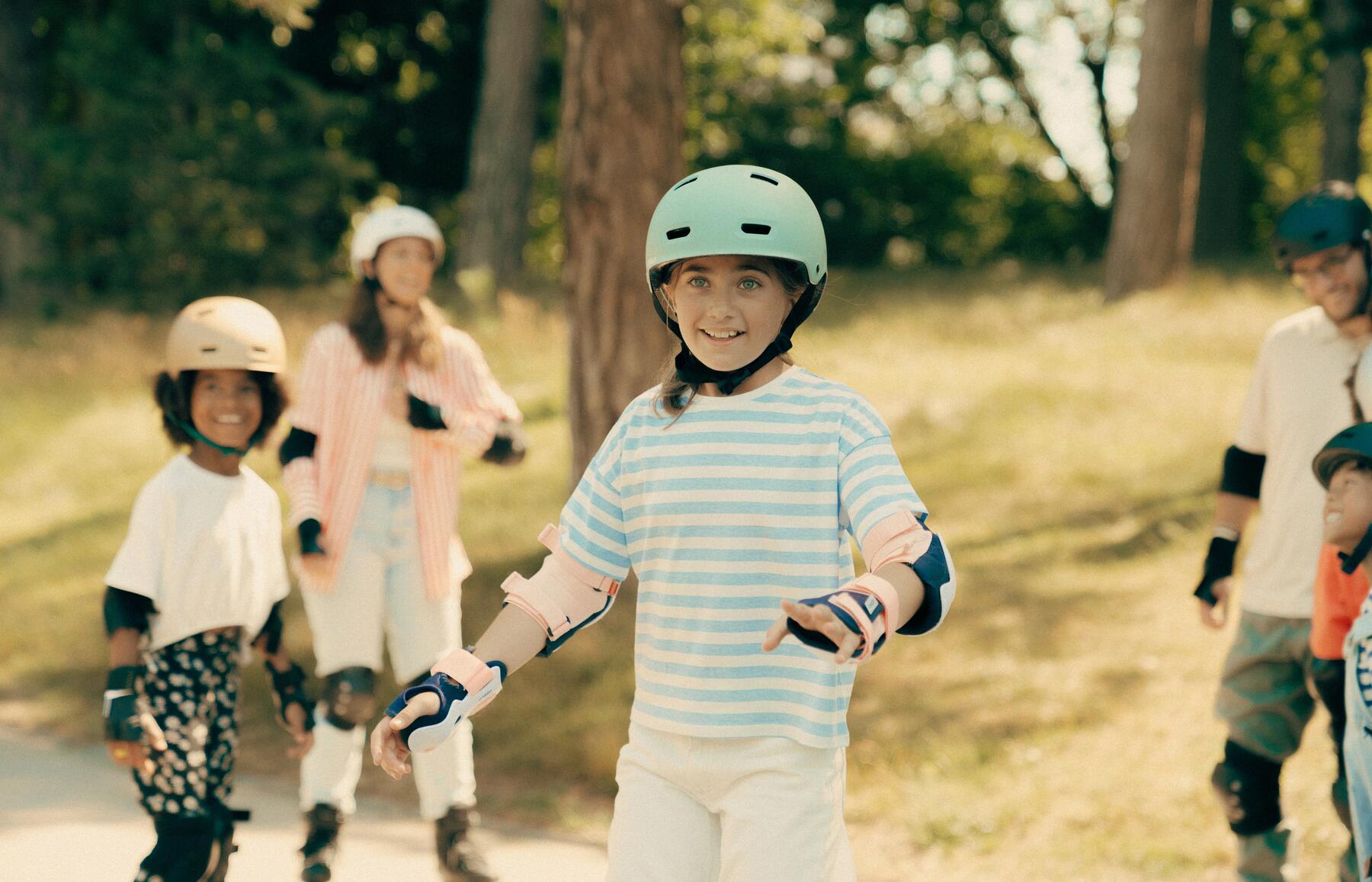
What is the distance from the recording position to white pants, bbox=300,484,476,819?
4.70 meters

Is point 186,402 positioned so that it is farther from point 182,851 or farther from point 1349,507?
point 1349,507

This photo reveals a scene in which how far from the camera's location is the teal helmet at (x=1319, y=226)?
13.1ft

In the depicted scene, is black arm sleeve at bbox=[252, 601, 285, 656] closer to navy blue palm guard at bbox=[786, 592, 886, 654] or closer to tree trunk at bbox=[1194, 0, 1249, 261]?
navy blue palm guard at bbox=[786, 592, 886, 654]

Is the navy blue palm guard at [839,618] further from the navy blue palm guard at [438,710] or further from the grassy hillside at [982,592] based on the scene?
the grassy hillside at [982,592]

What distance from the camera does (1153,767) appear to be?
570 cm

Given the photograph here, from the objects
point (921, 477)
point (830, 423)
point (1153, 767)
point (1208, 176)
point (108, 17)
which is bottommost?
point (1153, 767)

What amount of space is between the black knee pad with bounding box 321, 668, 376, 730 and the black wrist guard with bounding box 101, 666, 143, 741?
42.8 inches

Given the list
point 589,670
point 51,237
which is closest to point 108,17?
point 51,237

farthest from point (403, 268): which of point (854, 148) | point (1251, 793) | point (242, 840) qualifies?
point (854, 148)

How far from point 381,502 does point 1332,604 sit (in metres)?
2.81

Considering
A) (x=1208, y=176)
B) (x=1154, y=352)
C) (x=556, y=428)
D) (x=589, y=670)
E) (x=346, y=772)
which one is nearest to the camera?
(x=346, y=772)

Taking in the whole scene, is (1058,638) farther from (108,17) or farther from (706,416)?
(108,17)

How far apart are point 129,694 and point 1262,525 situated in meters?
3.02

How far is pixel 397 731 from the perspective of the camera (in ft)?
8.10
